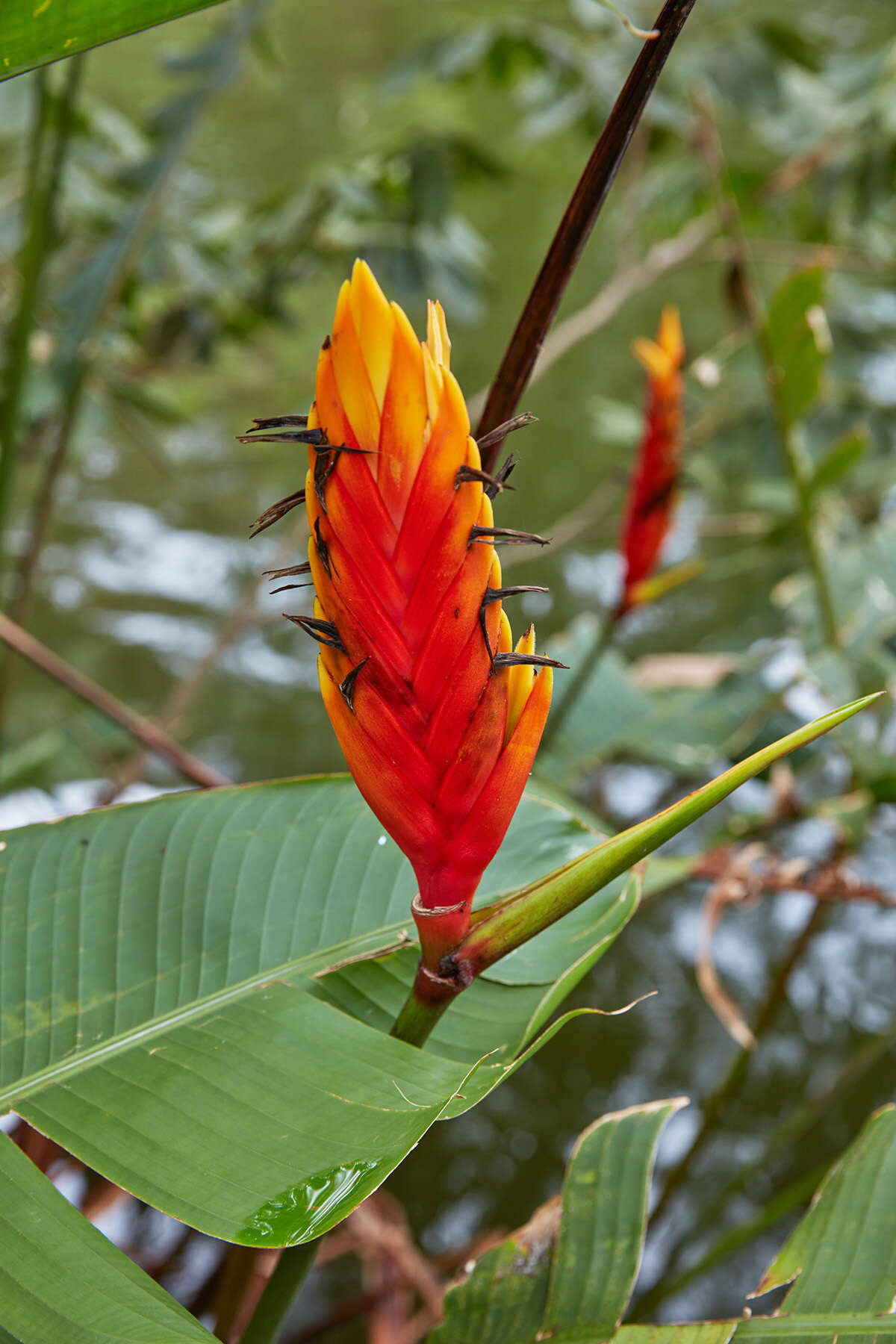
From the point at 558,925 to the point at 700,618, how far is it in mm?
1404

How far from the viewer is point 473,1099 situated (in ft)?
1.00

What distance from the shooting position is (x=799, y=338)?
76 centimetres

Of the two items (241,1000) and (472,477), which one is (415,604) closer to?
(472,477)

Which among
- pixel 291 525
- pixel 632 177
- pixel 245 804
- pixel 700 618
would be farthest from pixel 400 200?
pixel 245 804

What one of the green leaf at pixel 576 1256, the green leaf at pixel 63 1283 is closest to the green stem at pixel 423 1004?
the green leaf at pixel 63 1283

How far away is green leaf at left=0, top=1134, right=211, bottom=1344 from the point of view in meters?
0.30

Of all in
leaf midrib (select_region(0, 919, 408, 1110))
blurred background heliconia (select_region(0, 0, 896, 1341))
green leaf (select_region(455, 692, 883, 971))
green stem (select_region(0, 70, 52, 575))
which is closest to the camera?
green leaf (select_region(455, 692, 883, 971))

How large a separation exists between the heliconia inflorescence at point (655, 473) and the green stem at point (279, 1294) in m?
0.57

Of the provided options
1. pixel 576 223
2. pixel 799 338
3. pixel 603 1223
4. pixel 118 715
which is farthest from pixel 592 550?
pixel 576 223

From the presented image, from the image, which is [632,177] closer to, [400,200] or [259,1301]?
[400,200]

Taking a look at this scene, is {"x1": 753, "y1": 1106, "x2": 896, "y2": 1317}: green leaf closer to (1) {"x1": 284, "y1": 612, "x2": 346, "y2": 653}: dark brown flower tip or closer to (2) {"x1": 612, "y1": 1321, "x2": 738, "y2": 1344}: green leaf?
(2) {"x1": 612, "y1": 1321, "x2": 738, "y2": 1344}: green leaf

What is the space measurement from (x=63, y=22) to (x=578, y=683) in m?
0.69

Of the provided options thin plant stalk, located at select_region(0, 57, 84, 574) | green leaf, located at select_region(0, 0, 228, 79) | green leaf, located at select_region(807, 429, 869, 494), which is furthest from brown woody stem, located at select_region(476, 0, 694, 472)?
green leaf, located at select_region(807, 429, 869, 494)

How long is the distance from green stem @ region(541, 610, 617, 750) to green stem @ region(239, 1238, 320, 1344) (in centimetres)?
50
